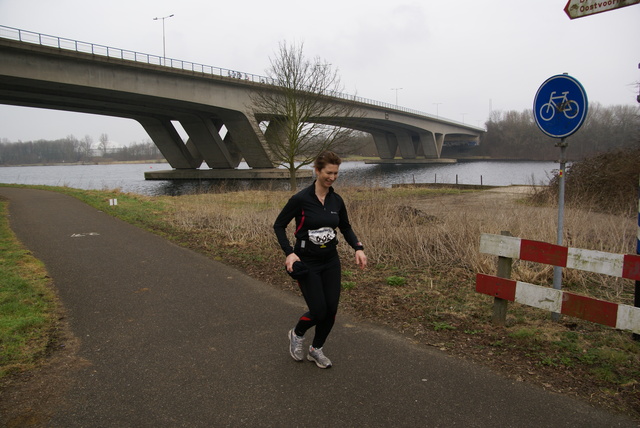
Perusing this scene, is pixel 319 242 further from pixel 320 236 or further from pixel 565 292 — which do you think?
pixel 565 292

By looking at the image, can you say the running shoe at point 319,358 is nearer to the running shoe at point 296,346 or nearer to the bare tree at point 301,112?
the running shoe at point 296,346

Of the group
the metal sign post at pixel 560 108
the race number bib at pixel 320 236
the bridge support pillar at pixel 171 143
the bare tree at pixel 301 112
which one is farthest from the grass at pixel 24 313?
the bridge support pillar at pixel 171 143

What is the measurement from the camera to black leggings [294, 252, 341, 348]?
11.1ft

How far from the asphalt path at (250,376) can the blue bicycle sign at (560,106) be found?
2.49 metres

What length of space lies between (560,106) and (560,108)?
0.02 metres

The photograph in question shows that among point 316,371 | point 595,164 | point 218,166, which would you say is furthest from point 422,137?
point 316,371

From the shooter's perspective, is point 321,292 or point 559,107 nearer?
point 321,292

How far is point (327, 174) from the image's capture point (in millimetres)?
3344

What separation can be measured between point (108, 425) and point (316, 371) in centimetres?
155

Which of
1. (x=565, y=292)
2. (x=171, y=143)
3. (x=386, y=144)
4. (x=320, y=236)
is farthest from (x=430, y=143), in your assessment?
(x=320, y=236)

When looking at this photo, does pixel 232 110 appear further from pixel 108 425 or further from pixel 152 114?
pixel 108 425

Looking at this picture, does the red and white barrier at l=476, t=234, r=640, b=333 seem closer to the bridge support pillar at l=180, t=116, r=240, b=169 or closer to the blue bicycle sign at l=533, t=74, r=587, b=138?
the blue bicycle sign at l=533, t=74, r=587, b=138

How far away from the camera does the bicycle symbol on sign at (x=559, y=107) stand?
4.09 metres

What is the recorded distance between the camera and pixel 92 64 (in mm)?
28969
